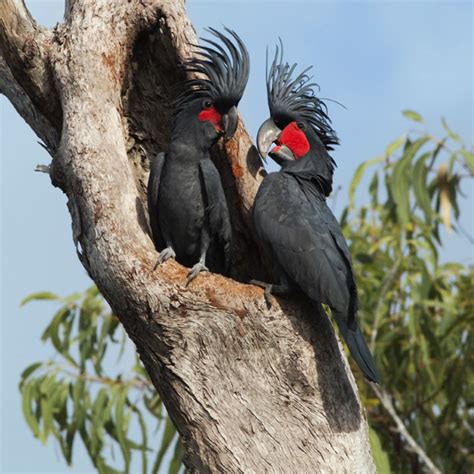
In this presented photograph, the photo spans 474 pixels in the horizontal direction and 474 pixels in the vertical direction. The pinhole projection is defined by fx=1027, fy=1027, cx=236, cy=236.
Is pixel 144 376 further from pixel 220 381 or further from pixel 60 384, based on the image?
pixel 220 381

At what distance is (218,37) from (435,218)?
2893 millimetres

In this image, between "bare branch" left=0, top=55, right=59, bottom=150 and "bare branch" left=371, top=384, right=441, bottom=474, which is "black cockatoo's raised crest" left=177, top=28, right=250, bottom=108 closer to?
"bare branch" left=0, top=55, right=59, bottom=150

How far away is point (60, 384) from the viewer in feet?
21.6

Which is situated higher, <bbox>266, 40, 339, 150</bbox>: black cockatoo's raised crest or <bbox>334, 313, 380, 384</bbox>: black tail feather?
<bbox>266, 40, 339, 150</bbox>: black cockatoo's raised crest

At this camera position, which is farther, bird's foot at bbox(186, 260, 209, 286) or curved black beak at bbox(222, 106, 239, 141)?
curved black beak at bbox(222, 106, 239, 141)

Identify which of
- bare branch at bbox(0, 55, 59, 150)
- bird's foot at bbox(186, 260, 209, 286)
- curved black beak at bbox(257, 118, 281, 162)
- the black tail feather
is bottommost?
the black tail feather

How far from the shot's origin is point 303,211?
414cm

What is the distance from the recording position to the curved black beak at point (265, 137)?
4402 mm

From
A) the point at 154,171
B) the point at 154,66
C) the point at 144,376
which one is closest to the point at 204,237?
the point at 154,171

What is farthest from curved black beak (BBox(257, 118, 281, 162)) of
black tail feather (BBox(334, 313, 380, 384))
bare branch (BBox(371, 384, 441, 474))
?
bare branch (BBox(371, 384, 441, 474))

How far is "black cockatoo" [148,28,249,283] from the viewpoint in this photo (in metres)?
4.34

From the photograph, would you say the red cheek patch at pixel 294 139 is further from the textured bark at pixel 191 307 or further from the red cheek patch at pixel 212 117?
the red cheek patch at pixel 212 117

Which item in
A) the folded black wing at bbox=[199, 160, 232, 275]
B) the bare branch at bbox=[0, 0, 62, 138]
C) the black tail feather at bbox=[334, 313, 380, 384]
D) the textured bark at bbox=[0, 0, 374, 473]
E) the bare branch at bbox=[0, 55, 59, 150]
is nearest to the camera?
the textured bark at bbox=[0, 0, 374, 473]

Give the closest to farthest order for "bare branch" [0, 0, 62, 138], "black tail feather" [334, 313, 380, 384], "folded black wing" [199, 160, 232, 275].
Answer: "black tail feather" [334, 313, 380, 384]
"folded black wing" [199, 160, 232, 275]
"bare branch" [0, 0, 62, 138]
